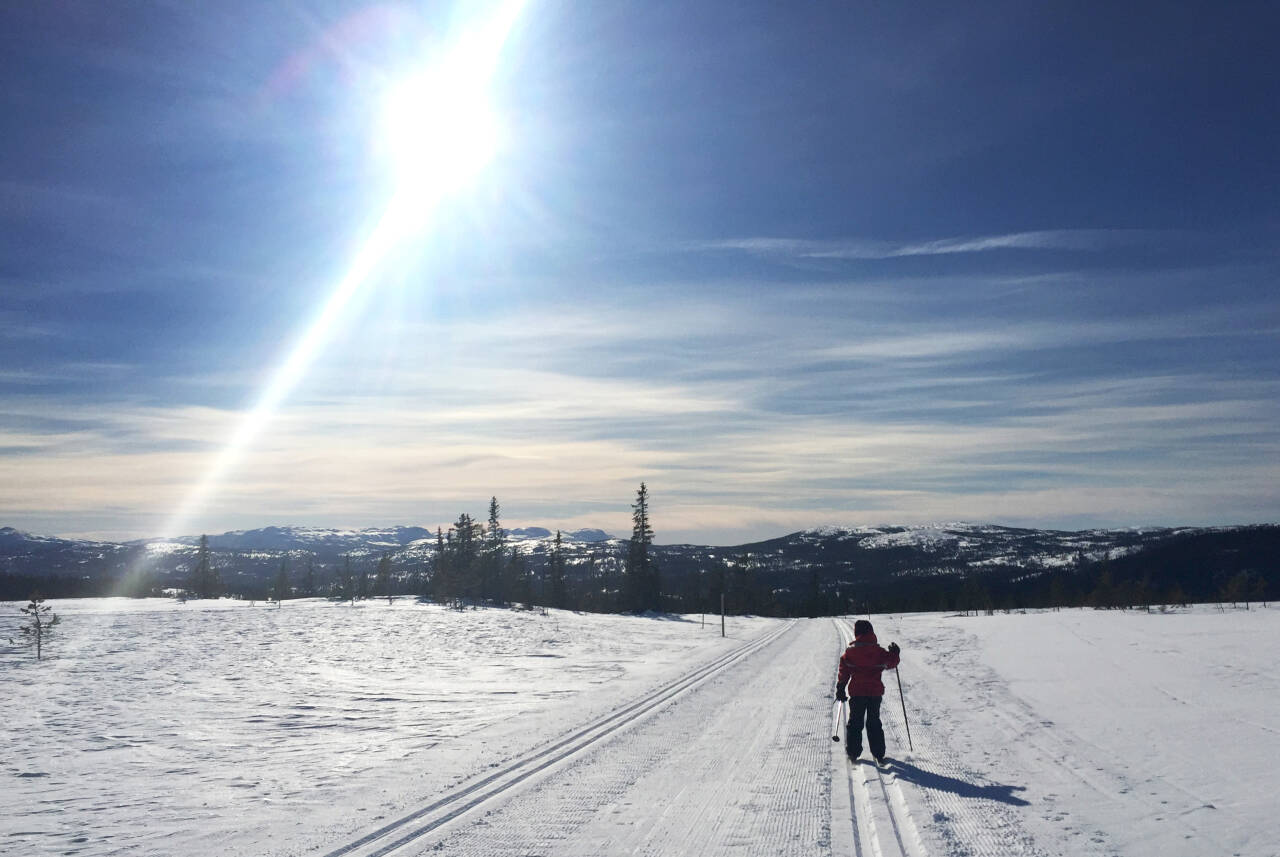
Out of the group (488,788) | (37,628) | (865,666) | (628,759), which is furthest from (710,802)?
(37,628)

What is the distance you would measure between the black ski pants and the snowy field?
0.26 m

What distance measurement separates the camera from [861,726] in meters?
9.53

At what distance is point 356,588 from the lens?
333ft

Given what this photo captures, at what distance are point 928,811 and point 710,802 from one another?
208 cm

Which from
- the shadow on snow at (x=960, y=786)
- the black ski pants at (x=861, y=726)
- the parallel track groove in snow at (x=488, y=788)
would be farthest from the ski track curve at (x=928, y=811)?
the parallel track groove in snow at (x=488, y=788)

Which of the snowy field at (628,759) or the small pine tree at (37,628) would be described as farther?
the small pine tree at (37,628)

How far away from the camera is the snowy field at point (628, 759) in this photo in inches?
267

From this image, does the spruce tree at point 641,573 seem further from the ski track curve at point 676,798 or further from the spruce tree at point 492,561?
the ski track curve at point 676,798

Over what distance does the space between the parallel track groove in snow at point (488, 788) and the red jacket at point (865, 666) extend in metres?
3.67

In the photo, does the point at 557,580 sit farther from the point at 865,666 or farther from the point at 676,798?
the point at 676,798

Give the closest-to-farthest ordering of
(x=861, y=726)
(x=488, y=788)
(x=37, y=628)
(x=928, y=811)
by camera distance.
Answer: (x=928, y=811), (x=488, y=788), (x=861, y=726), (x=37, y=628)

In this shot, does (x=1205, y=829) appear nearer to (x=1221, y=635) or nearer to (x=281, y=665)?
(x=281, y=665)

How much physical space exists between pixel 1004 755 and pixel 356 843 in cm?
782

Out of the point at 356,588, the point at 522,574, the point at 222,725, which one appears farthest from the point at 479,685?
the point at 356,588
